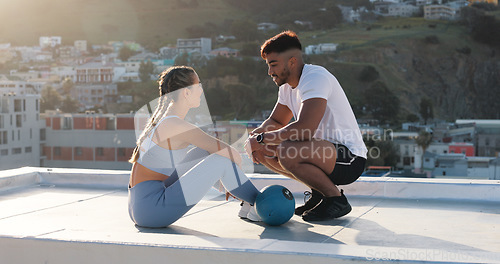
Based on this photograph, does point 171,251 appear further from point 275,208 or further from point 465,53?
point 465,53

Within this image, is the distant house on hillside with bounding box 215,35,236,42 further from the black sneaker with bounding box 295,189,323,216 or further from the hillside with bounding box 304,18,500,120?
the black sneaker with bounding box 295,189,323,216

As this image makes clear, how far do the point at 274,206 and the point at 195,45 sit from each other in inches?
3473

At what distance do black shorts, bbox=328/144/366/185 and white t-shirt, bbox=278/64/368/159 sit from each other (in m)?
0.02

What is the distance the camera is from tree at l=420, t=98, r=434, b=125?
198 ft

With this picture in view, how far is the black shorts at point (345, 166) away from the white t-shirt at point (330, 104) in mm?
24

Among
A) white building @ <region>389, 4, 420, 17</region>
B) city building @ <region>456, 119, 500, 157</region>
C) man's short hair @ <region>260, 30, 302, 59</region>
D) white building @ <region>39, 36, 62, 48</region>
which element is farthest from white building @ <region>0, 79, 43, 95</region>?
man's short hair @ <region>260, 30, 302, 59</region>

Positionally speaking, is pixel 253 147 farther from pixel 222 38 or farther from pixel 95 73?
pixel 222 38

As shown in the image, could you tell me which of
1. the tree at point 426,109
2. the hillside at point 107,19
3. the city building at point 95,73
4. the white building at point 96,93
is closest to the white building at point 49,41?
the hillside at point 107,19

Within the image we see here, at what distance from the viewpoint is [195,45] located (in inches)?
3529

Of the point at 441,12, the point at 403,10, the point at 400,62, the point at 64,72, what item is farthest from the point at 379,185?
the point at 403,10

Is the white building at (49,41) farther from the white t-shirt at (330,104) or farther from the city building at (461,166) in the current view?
the white t-shirt at (330,104)

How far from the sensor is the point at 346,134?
2855mm

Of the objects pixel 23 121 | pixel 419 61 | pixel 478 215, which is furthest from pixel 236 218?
pixel 419 61

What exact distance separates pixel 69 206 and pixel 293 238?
150 cm
